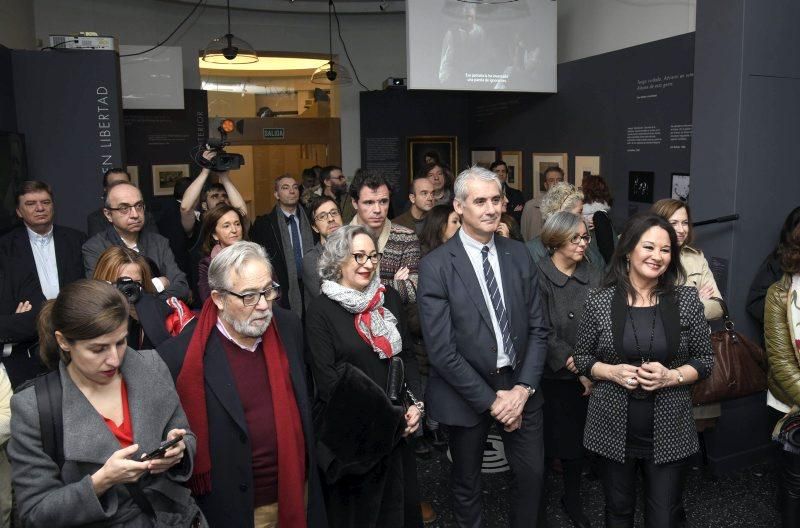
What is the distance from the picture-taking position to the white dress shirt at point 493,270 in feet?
10.3

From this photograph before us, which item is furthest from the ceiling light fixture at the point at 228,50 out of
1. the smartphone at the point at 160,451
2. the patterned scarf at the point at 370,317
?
the smartphone at the point at 160,451

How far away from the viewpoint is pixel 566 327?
11.8 feet

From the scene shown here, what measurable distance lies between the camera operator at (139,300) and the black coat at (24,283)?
86 cm

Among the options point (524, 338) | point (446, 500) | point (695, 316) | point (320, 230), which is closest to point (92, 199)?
point (320, 230)

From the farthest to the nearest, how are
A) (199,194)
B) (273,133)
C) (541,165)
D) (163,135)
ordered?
(273,133)
(163,135)
(541,165)
(199,194)

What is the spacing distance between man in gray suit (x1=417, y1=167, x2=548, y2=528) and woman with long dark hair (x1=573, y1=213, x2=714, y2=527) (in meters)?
0.31

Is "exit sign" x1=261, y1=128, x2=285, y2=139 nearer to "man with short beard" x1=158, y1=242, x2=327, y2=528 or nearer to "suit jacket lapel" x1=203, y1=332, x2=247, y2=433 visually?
"man with short beard" x1=158, y1=242, x2=327, y2=528

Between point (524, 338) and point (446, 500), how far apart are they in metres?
1.42

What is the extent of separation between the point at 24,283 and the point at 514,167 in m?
7.02

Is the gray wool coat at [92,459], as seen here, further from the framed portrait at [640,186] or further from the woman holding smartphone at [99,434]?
the framed portrait at [640,186]

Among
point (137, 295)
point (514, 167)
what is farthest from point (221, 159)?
point (514, 167)

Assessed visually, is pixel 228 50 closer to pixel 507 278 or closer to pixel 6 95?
pixel 6 95

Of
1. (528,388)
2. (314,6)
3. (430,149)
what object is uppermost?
(314,6)

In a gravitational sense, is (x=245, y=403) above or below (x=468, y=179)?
below
